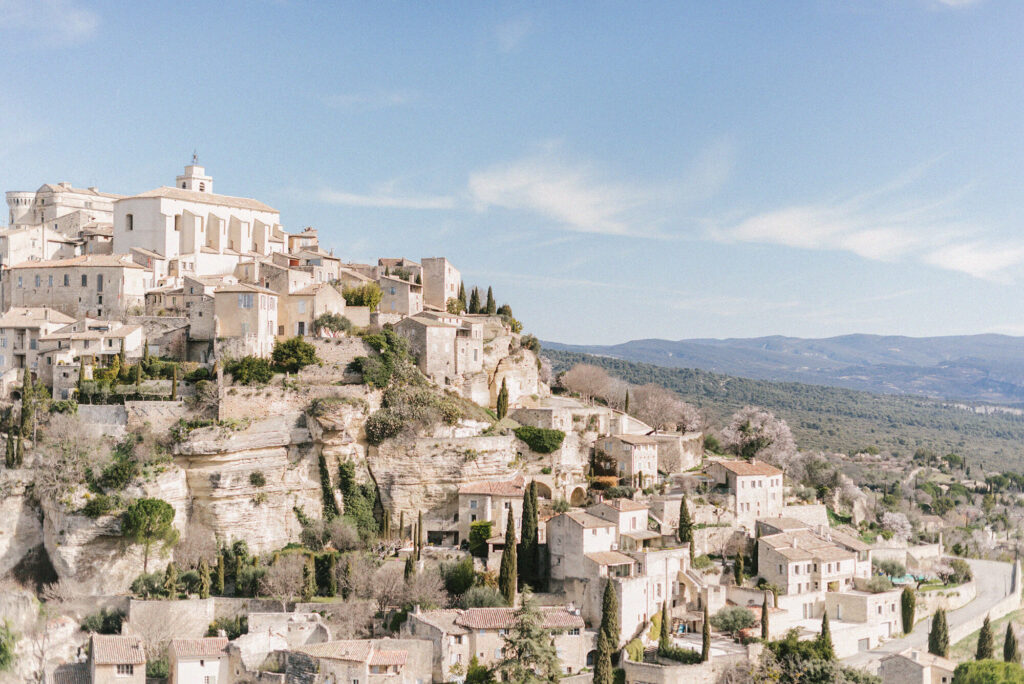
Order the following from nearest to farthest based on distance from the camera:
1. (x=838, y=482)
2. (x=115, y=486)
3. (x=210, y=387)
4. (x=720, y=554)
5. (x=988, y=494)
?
(x=115, y=486) < (x=210, y=387) < (x=720, y=554) < (x=838, y=482) < (x=988, y=494)

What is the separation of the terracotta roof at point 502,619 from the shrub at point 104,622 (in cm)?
1273

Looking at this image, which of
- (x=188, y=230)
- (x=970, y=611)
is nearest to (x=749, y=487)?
(x=970, y=611)

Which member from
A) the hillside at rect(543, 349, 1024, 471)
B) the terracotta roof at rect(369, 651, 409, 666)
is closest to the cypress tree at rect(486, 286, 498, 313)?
the terracotta roof at rect(369, 651, 409, 666)

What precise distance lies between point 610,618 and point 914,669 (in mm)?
11536

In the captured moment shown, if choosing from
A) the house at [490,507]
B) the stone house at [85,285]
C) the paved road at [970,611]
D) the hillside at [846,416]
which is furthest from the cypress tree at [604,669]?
the hillside at [846,416]

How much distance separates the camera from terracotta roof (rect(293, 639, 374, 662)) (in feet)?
112

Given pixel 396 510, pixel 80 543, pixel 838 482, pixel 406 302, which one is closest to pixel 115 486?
pixel 80 543

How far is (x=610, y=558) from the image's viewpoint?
39.3 meters

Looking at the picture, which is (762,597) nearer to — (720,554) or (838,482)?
(720,554)

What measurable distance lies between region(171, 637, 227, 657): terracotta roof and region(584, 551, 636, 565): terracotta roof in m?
13.9

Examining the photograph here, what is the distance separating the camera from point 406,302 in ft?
171

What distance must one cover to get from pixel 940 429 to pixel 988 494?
226ft

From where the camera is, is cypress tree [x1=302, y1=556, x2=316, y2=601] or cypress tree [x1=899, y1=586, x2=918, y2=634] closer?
cypress tree [x1=302, y1=556, x2=316, y2=601]

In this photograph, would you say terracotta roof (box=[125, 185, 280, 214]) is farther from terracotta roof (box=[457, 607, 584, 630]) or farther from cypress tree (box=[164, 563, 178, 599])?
terracotta roof (box=[457, 607, 584, 630])
